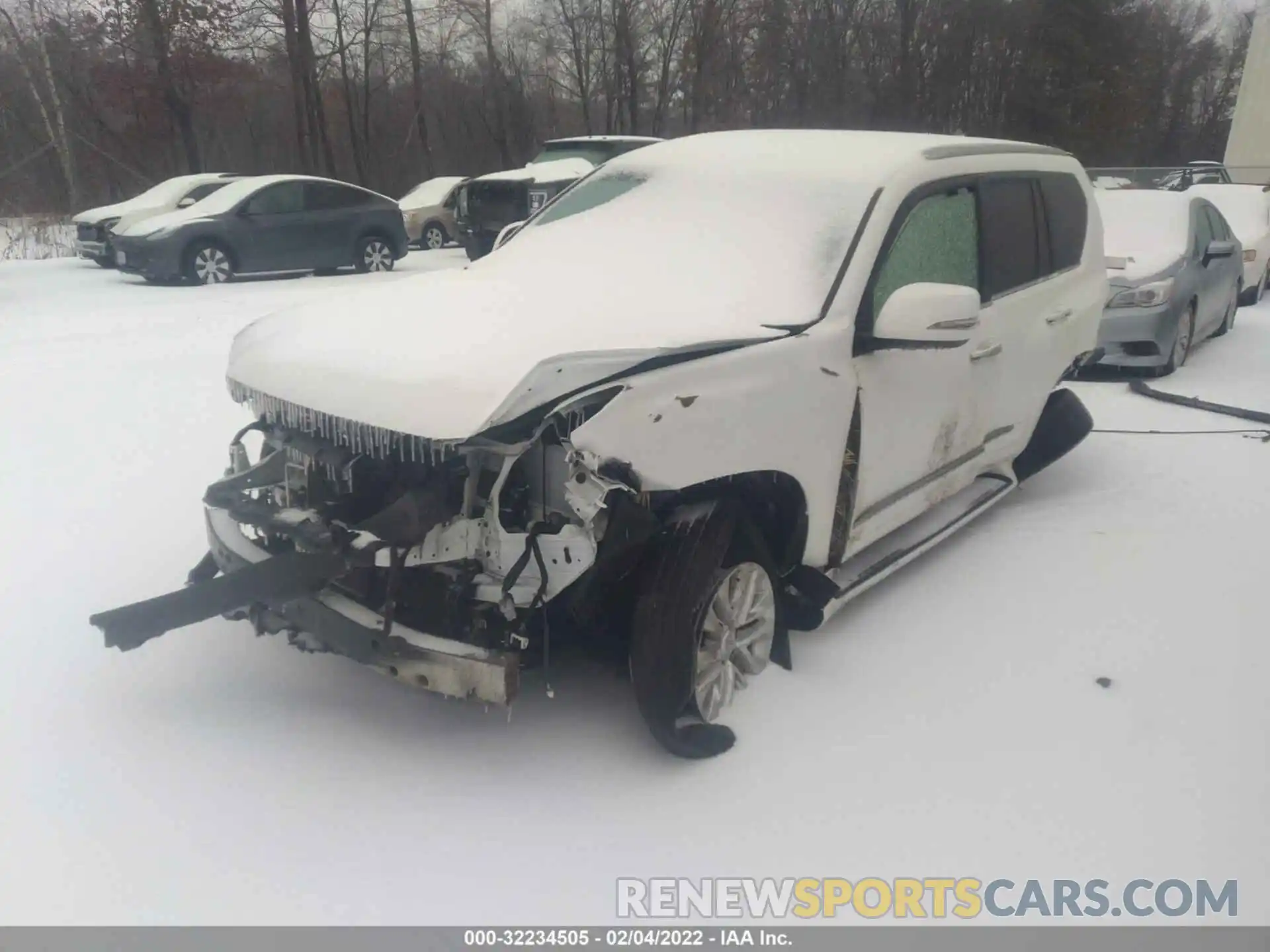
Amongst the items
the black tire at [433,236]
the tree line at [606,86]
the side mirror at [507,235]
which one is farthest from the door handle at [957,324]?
the tree line at [606,86]

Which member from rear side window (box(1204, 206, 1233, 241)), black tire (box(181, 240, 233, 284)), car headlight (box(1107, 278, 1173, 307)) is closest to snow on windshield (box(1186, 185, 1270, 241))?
rear side window (box(1204, 206, 1233, 241))

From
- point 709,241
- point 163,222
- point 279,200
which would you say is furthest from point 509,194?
point 709,241

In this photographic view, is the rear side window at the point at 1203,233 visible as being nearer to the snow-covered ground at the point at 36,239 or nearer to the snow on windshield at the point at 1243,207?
the snow on windshield at the point at 1243,207

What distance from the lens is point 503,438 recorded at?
2465 mm

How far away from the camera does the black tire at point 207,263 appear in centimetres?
1223

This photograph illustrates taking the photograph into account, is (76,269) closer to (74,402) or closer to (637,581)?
(74,402)

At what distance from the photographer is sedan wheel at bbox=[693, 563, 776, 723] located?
2.92 meters

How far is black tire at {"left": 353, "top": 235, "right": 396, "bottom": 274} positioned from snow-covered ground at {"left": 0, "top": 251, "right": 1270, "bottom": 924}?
995 cm

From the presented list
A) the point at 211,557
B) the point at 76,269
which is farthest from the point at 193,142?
the point at 211,557

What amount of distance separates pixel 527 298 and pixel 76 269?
13.5m

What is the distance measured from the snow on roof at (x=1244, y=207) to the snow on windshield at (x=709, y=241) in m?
10.2

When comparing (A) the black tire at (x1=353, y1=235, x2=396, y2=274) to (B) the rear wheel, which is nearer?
(A) the black tire at (x1=353, y1=235, x2=396, y2=274)

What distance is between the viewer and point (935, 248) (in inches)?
145

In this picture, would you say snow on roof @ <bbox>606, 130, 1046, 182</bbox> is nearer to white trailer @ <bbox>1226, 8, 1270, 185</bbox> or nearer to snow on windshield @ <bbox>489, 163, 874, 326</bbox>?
snow on windshield @ <bbox>489, 163, 874, 326</bbox>
